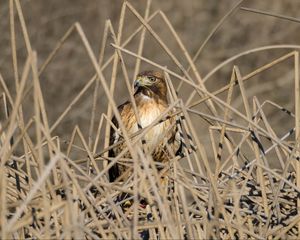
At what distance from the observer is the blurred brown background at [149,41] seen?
40.9ft

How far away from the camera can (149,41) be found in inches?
586

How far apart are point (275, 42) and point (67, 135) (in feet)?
14.2

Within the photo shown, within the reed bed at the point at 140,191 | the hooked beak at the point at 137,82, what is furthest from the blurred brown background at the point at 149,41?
the reed bed at the point at 140,191

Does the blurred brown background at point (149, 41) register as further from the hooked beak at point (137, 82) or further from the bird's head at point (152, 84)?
the hooked beak at point (137, 82)

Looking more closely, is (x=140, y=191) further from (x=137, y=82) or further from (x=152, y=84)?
(x=152, y=84)

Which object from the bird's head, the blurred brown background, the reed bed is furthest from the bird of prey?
the blurred brown background

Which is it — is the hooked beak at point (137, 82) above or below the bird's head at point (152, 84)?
above

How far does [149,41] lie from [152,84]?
728 cm

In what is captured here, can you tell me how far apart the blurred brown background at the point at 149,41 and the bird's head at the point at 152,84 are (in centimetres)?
397

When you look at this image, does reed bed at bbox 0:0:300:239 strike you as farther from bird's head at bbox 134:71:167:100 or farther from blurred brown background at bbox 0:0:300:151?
blurred brown background at bbox 0:0:300:151

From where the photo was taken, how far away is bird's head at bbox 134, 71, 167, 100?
7535 mm

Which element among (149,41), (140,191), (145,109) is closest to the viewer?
(140,191)

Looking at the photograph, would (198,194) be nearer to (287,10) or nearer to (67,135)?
(67,135)

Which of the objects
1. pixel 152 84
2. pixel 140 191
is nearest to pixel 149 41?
pixel 152 84
